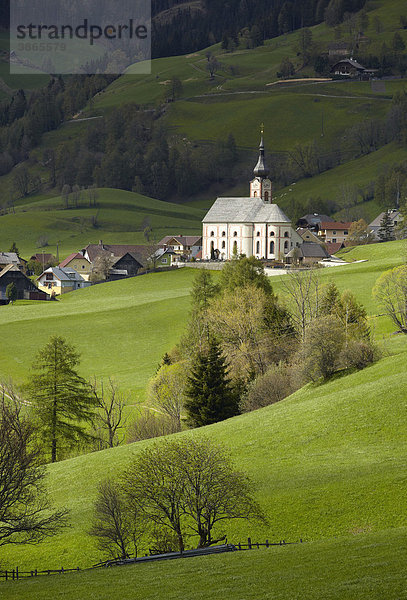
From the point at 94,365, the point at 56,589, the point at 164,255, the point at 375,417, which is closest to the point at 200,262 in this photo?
the point at 164,255

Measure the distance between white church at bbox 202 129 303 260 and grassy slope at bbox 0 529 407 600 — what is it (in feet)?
360

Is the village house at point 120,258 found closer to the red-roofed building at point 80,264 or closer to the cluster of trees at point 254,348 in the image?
the red-roofed building at point 80,264

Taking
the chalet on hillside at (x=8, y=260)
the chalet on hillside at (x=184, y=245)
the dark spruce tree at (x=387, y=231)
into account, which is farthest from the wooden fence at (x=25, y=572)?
the chalet on hillside at (x=184, y=245)

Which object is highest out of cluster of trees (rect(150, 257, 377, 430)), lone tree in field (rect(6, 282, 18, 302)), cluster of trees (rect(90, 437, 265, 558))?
lone tree in field (rect(6, 282, 18, 302))

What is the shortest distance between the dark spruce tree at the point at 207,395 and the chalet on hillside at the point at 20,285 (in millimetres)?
66340

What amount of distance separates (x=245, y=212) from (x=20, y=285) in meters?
43.2

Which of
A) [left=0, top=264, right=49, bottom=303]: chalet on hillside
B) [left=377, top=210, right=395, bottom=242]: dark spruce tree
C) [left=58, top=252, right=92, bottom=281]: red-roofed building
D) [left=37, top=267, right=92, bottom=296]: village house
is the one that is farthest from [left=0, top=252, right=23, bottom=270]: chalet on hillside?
[left=377, top=210, right=395, bottom=242]: dark spruce tree

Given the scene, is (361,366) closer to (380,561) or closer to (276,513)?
(276,513)

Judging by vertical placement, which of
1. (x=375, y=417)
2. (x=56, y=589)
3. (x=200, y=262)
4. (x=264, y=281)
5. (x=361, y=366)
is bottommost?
(x=56, y=589)

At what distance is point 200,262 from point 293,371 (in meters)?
70.3

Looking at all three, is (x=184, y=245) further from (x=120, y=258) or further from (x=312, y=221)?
(x=312, y=221)

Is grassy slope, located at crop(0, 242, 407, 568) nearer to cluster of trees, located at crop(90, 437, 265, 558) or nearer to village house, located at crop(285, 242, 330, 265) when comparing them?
cluster of trees, located at crop(90, 437, 265, 558)

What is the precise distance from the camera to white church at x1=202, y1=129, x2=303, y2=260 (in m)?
139

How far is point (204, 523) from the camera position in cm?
3139
